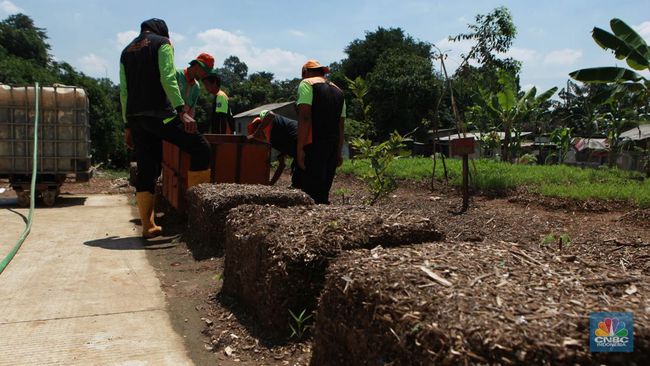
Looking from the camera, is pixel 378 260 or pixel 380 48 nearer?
pixel 378 260

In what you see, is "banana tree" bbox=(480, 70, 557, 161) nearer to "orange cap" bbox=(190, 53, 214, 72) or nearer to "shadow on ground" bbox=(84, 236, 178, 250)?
"orange cap" bbox=(190, 53, 214, 72)

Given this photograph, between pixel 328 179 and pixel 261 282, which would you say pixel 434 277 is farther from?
pixel 328 179

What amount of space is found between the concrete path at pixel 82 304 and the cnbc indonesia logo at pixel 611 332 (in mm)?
1802

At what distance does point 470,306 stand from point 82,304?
248 cm

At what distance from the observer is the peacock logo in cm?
132

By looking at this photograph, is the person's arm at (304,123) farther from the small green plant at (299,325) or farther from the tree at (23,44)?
the tree at (23,44)

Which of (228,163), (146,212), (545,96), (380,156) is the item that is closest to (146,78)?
(228,163)

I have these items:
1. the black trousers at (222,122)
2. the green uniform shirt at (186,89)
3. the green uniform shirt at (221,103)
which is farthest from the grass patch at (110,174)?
the green uniform shirt at (186,89)

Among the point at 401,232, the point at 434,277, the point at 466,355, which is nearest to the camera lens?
the point at 466,355

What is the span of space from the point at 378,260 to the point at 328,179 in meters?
3.45

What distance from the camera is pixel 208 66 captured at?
5.82 meters

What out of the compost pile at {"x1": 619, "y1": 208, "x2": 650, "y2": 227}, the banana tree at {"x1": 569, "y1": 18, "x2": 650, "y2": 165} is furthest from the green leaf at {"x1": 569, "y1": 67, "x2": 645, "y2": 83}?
the compost pile at {"x1": 619, "y1": 208, "x2": 650, "y2": 227}

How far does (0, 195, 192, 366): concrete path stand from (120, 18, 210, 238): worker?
0.80 meters

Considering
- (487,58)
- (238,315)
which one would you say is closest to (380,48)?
(487,58)
